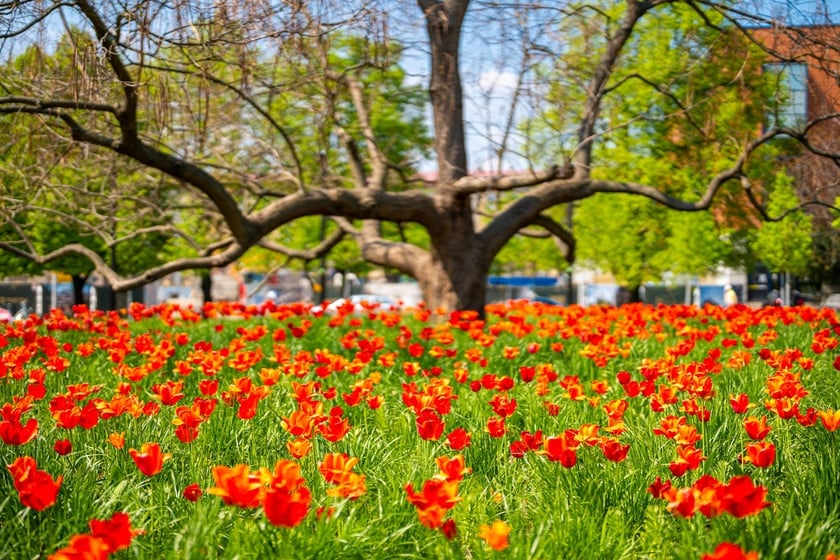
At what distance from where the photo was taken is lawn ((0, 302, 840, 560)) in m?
2.74

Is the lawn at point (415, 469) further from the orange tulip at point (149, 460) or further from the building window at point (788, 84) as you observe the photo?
the building window at point (788, 84)

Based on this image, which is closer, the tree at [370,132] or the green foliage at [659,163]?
the tree at [370,132]

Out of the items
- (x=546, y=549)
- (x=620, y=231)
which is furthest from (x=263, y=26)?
(x=620, y=231)

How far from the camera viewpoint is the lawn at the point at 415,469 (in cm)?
274

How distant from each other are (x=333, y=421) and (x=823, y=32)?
23.6ft

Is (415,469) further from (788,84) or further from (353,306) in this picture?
(788,84)

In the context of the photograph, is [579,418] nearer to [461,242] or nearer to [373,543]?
[373,543]

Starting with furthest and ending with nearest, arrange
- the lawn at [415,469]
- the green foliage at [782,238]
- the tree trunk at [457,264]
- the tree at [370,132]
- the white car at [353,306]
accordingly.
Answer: the green foliage at [782,238], the tree trunk at [457,264], the white car at [353,306], the tree at [370,132], the lawn at [415,469]

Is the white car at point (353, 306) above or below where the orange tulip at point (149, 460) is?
above

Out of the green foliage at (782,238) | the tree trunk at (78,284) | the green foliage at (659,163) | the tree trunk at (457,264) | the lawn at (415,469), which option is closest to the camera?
the lawn at (415,469)

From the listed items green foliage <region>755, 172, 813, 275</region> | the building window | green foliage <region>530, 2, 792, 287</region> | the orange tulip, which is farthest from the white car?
green foliage <region>755, 172, 813, 275</region>

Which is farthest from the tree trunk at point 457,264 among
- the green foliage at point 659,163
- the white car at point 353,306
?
the green foliage at point 659,163

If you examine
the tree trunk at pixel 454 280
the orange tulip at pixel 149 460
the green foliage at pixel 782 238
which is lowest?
the orange tulip at pixel 149 460

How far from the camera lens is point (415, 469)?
3.70 metres
